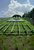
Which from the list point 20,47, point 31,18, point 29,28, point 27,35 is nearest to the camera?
point 20,47

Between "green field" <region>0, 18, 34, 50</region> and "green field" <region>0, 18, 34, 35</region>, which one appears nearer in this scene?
"green field" <region>0, 18, 34, 50</region>

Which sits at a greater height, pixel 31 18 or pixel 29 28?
pixel 31 18

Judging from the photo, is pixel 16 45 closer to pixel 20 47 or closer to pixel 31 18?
pixel 20 47

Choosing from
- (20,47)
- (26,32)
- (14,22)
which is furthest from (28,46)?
(14,22)

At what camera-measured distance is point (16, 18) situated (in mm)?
6645

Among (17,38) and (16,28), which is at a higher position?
(16,28)

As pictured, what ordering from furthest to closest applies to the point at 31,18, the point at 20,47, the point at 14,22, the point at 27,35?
the point at 14,22
the point at 31,18
the point at 27,35
the point at 20,47

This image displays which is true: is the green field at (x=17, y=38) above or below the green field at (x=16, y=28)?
below

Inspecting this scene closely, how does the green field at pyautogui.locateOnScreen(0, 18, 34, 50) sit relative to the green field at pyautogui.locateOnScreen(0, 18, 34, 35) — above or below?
below

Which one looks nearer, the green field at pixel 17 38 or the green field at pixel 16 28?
the green field at pixel 17 38

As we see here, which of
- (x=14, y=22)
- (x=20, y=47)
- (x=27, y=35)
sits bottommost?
(x=20, y=47)

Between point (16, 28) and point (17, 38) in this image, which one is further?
point (16, 28)

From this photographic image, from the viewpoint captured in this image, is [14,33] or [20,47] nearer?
[20,47]

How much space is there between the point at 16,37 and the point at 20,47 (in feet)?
1.42
